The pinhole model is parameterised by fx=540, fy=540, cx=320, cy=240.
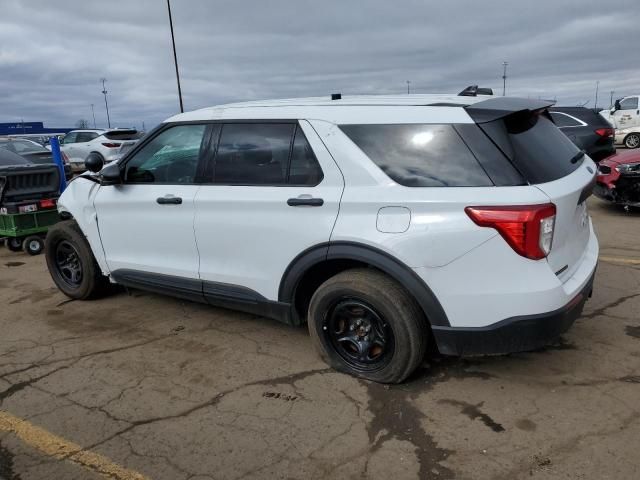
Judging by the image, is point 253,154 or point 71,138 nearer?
point 253,154

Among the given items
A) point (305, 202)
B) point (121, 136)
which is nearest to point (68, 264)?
point (305, 202)

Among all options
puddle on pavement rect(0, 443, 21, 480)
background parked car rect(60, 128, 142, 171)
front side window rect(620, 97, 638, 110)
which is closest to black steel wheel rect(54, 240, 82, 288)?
puddle on pavement rect(0, 443, 21, 480)

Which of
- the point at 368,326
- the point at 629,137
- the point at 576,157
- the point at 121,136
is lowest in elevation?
the point at 368,326

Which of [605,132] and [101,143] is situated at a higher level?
[101,143]

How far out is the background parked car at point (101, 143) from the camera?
61.2 ft

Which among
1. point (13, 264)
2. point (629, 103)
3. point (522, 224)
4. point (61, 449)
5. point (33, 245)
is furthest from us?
point (629, 103)

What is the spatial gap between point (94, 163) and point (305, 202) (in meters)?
2.10

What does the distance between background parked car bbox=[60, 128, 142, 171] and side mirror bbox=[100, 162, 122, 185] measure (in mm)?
14708

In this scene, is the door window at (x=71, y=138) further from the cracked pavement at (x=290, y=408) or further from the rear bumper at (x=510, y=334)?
the rear bumper at (x=510, y=334)

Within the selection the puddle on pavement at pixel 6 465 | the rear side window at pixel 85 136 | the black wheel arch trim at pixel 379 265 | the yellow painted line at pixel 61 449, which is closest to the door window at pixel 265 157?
the black wheel arch trim at pixel 379 265

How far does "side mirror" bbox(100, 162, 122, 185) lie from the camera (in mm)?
4207

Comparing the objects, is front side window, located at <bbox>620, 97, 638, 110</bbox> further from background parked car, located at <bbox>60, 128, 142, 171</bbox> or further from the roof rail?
the roof rail

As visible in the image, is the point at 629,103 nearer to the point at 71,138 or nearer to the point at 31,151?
the point at 31,151

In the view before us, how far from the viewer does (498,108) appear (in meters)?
3.04
